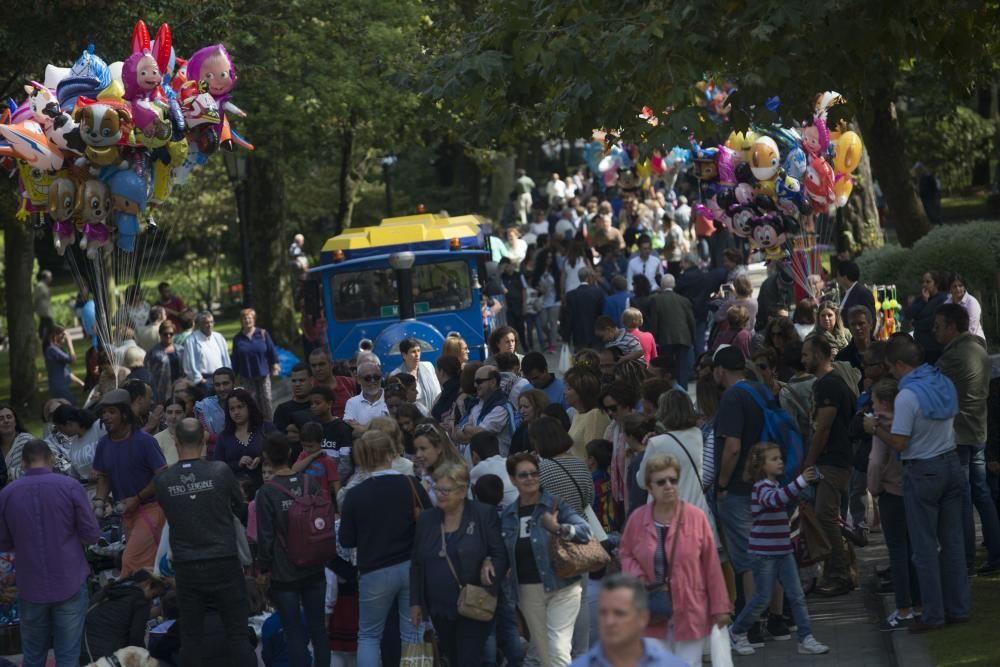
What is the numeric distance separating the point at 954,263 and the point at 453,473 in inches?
500

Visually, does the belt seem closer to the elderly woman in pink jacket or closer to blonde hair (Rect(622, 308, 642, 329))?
the elderly woman in pink jacket

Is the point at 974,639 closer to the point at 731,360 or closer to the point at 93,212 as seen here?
the point at 731,360

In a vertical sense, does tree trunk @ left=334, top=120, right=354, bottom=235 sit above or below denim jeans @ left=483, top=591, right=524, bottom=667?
above

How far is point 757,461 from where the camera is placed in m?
10.3

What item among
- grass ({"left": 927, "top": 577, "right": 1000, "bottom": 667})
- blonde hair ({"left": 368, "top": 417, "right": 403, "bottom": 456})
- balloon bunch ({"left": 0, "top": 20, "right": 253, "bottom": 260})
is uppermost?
balloon bunch ({"left": 0, "top": 20, "right": 253, "bottom": 260})

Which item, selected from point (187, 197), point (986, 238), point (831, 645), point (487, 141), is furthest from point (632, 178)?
point (831, 645)

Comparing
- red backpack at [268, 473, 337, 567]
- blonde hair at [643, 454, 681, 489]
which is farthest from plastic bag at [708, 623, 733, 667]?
red backpack at [268, 473, 337, 567]

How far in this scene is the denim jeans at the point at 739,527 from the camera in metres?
10.7

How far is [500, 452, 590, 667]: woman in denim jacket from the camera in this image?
9.19 meters

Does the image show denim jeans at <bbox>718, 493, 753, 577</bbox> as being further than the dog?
Yes

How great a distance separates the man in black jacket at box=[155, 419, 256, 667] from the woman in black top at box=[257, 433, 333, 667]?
224mm

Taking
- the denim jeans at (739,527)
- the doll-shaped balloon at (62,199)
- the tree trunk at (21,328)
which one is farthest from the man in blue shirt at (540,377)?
the tree trunk at (21,328)

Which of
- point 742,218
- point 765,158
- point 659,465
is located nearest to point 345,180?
point 742,218

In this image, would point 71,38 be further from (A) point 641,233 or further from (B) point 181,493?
(B) point 181,493
